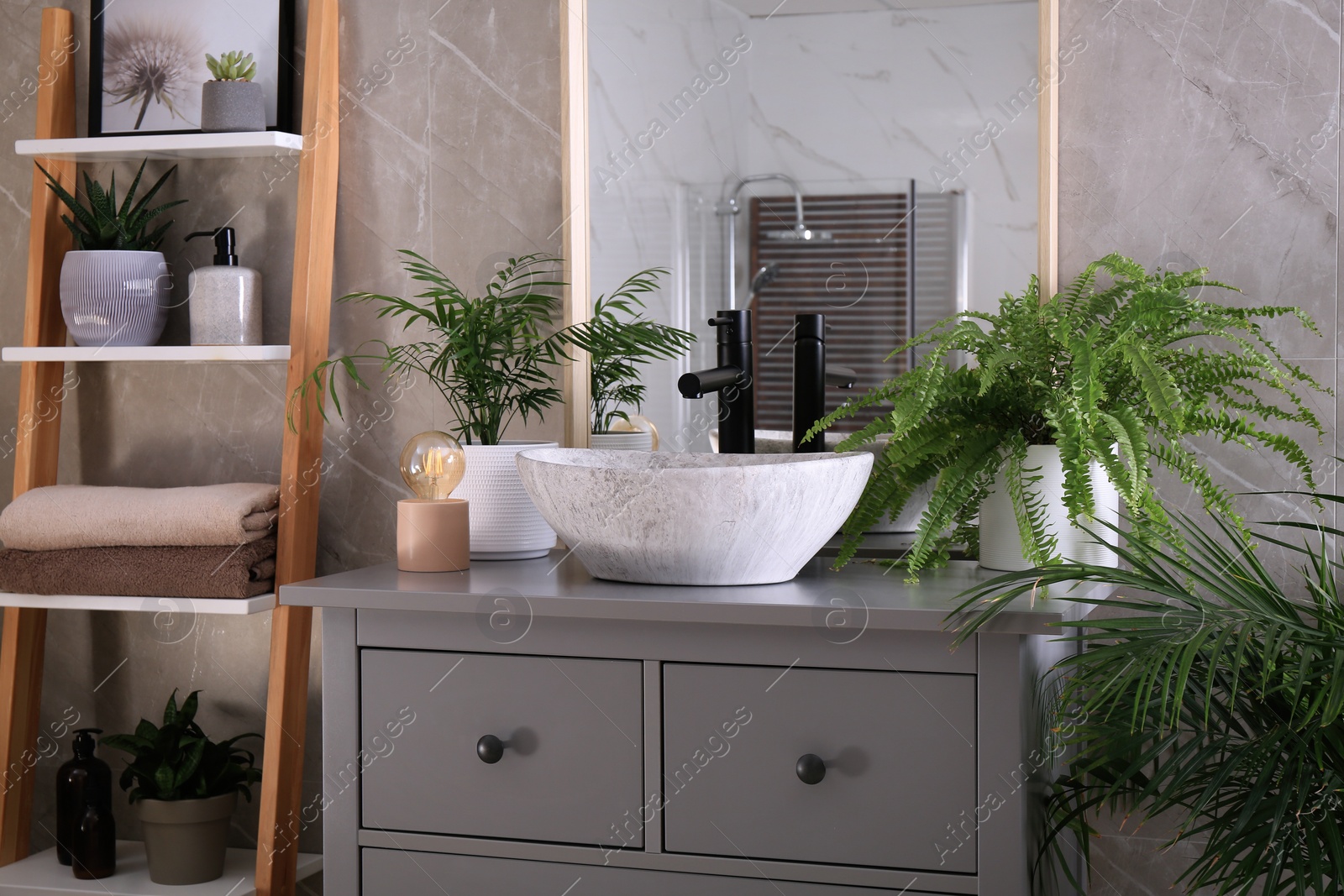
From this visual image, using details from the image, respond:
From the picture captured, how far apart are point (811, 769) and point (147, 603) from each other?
3.36 feet

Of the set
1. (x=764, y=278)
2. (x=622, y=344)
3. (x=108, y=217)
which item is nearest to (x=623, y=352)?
(x=622, y=344)

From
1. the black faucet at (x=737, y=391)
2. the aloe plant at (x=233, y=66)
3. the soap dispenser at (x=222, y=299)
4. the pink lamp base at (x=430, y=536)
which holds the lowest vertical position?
the pink lamp base at (x=430, y=536)

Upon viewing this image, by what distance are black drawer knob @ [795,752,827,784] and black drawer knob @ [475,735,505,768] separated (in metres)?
0.32

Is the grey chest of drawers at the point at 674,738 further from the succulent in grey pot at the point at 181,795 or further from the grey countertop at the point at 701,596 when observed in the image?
the succulent in grey pot at the point at 181,795

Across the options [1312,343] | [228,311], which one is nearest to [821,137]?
[1312,343]

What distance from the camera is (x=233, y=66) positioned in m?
1.68

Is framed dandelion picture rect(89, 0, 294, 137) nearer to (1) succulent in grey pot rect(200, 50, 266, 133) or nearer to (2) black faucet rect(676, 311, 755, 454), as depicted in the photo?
(1) succulent in grey pot rect(200, 50, 266, 133)

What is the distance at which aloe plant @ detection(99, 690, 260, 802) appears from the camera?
1644mm

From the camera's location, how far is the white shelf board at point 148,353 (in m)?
1.59

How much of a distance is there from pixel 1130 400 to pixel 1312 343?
35 cm

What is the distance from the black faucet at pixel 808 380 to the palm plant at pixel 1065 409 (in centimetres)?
16

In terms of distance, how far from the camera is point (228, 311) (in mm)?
1658

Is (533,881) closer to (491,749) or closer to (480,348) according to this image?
(491,749)

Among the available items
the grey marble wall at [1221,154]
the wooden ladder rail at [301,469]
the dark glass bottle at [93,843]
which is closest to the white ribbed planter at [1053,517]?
the grey marble wall at [1221,154]
